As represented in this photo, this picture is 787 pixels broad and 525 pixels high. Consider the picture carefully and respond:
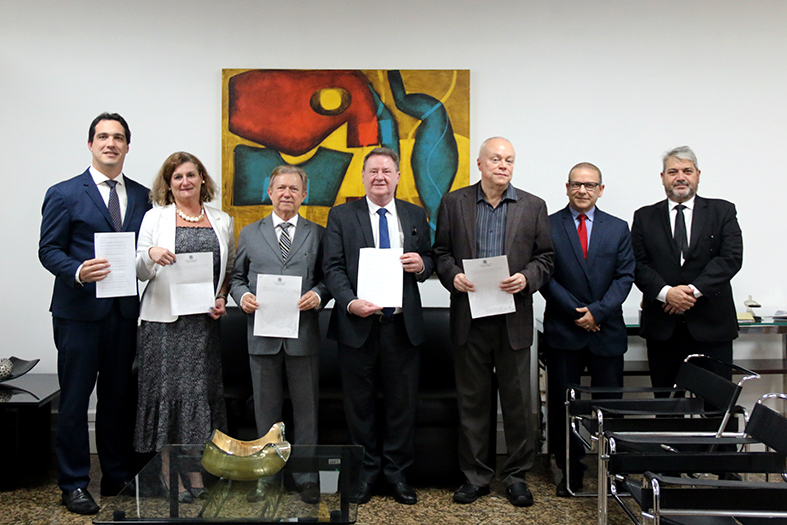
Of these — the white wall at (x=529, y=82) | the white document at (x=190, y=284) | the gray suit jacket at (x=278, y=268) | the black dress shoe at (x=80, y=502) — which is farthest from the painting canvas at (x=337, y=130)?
the black dress shoe at (x=80, y=502)

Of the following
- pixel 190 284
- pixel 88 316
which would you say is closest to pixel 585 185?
pixel 190 284

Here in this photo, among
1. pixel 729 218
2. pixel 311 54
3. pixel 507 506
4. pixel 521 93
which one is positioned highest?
pixel 311 54

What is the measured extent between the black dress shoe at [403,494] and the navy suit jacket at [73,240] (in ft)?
5.63

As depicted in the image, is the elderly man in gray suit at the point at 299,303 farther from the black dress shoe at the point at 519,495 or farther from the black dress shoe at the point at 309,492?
the black dress shoe at the point at 519,495

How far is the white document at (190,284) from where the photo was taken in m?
3.04

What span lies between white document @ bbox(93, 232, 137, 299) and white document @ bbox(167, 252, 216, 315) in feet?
0.68

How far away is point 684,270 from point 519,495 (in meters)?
1.61

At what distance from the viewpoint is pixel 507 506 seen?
321cm

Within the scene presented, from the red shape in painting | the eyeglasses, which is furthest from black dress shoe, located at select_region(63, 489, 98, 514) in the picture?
the eyeglasses

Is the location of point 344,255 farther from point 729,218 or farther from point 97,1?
point 97,1

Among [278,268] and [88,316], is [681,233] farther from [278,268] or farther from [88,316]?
[88,316]

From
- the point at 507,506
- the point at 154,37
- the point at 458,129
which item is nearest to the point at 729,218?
the point at 458,129

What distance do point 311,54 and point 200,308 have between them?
84.7 inches

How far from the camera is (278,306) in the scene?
3.04 meters
